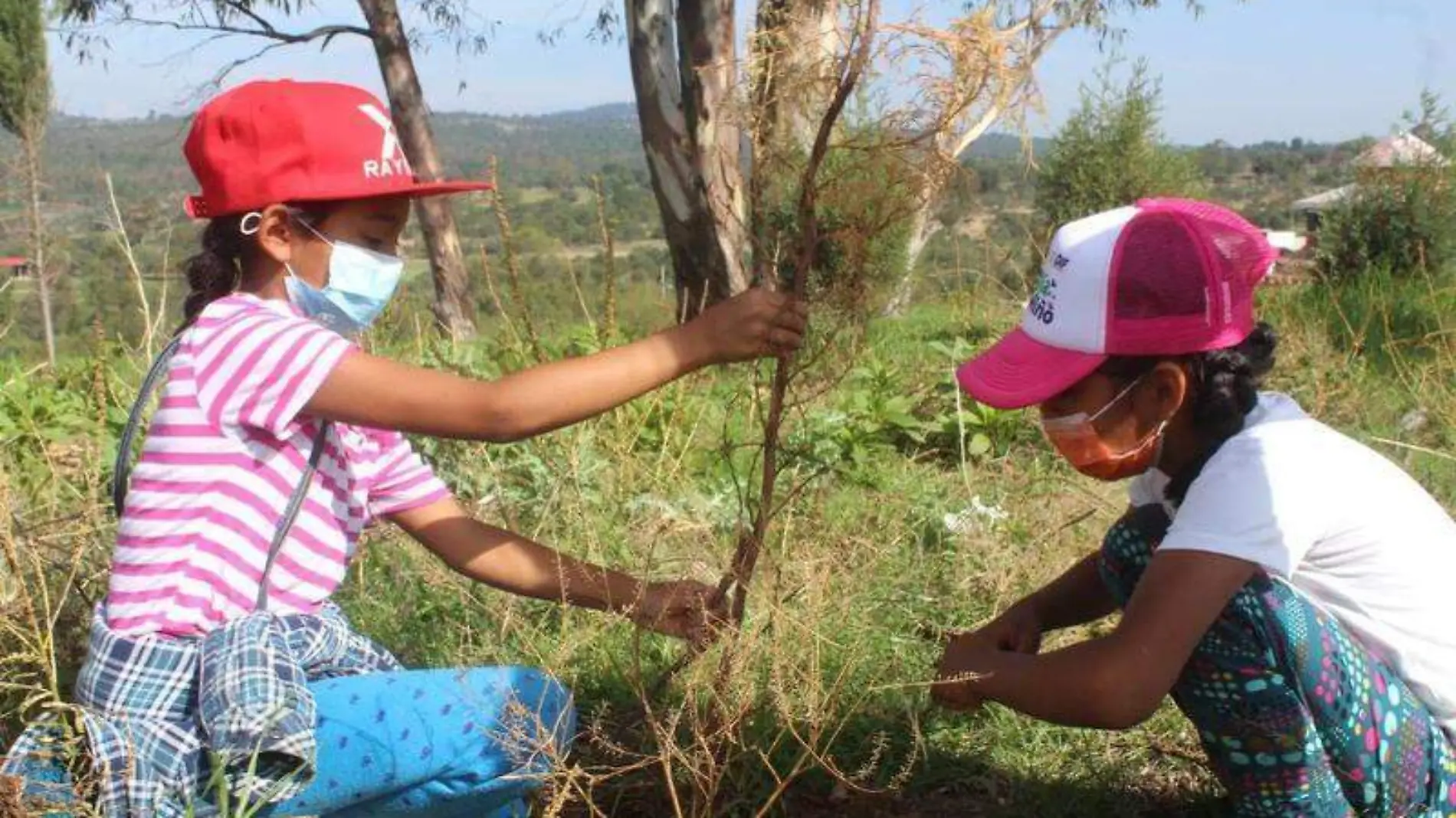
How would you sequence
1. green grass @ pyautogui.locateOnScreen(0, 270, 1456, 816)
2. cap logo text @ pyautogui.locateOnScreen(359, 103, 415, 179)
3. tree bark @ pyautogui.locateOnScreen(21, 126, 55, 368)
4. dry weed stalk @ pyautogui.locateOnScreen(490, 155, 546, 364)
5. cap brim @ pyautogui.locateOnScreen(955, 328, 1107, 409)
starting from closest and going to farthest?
cap brim @ pyautogui.locateOnScreen(955, 328, 1107, 409), cap logo text @ pyautogui.locateOnScreen(359, 103, 415, 179), green grass @ pyautogui.locateOnScreen(0, 270, 1456, 816), dry weed stalk @ pyautogui.locateOnScreen(490, 155, 546, 364), tree bark @ pyautogui.locateOnScreen(21, 126, 55, 368)

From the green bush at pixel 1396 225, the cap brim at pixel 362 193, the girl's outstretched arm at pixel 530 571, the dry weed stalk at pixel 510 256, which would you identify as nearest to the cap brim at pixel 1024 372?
the girl's outstretched arm at pixel 530 571

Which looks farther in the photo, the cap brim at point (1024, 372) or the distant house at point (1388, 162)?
the distant house at point (1388, 162)

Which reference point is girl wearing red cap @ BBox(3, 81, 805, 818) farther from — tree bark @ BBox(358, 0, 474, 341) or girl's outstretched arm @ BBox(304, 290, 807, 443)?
tree bark @ BBox(358, 0, 474, 341)

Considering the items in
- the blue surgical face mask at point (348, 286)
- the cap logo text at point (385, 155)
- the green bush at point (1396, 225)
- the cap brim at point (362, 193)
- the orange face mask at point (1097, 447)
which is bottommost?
the green bush at point (1396, 225)

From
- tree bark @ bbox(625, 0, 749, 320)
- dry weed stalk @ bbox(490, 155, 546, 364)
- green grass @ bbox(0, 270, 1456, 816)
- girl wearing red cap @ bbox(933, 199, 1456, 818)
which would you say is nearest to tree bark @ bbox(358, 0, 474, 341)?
tree bark @ bbox(625, 0, 749, 320)

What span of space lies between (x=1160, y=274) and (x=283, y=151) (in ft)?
3.78

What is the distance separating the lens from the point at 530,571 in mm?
2168

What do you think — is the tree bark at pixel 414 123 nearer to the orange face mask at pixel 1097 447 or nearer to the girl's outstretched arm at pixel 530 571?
the girl's outstretched arm at pixel 530 571

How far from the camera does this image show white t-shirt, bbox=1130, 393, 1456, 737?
1682 mm

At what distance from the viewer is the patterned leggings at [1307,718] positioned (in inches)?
68.3

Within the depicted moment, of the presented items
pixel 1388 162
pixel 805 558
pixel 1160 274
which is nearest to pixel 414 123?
pixel 1388 162

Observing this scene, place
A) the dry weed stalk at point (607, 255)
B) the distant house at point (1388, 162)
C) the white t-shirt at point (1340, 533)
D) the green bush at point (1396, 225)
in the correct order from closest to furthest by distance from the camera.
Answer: the white t-shirt at point (1340, 533) → the dry weed stalk at point (607, 255) → the green bush at point (1396, 225) → the distant house at point (1388, 162)

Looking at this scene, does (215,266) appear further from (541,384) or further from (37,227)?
(37,227)

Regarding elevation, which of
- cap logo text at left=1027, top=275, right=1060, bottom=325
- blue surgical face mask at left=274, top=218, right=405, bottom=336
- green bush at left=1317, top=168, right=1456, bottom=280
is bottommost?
green bush at left=1317, top=168, right=1456, bottom=280
